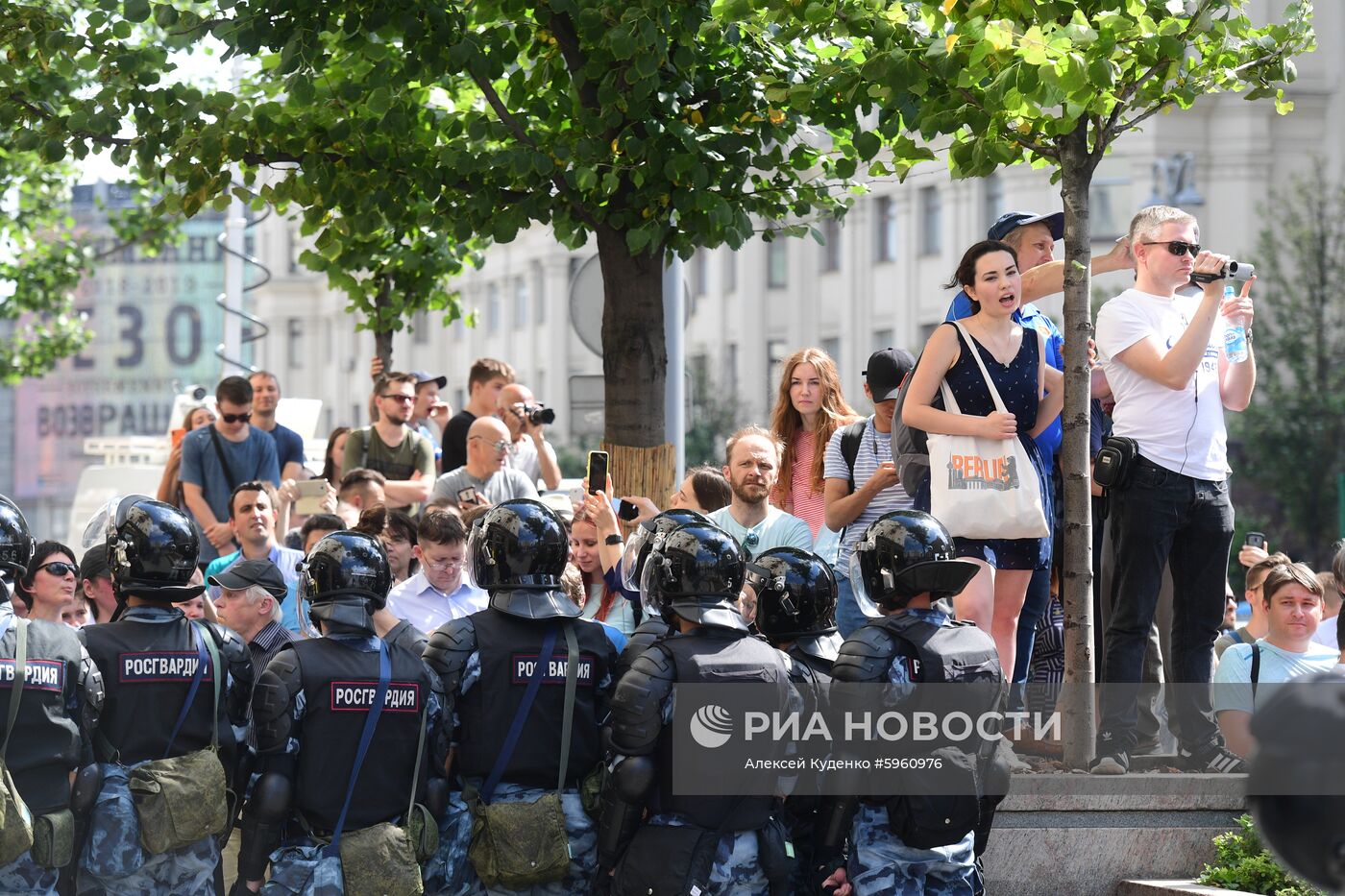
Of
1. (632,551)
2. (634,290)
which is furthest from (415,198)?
(632,551)

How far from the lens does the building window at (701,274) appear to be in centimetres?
5047

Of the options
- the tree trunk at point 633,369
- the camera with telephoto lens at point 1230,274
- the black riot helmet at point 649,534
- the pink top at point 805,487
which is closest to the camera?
the black riot helmet at point 649,534

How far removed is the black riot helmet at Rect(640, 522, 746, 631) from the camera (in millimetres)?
5914

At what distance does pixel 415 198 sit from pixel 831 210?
199 cm

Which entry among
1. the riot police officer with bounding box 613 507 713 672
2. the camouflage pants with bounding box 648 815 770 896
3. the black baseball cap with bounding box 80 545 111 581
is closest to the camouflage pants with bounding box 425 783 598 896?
the camouflage pants with bounding box 648 815 770 896

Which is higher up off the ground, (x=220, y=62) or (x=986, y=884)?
(x=220, y=62)

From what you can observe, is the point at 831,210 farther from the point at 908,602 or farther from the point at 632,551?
the point at 908,602

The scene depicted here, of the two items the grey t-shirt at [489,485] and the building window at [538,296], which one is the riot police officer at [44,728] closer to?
the grey t-shirt at [489,485]

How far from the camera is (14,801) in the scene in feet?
18.8

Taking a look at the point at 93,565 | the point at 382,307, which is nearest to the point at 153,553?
the point at 93,565

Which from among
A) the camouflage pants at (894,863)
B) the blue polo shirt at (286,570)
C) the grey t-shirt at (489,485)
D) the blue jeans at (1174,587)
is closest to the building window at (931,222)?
Result: the grey t-shirt at (489,485)

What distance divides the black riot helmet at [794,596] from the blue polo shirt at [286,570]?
244 cm

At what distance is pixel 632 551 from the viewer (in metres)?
6.96

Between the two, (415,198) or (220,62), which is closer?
(220,62)
